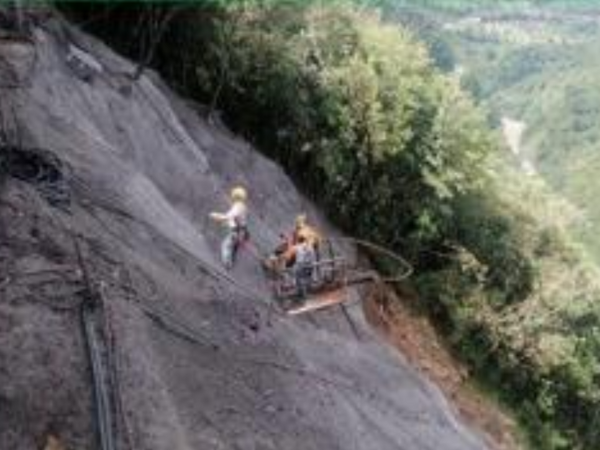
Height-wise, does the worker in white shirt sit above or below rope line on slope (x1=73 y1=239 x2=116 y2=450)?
below

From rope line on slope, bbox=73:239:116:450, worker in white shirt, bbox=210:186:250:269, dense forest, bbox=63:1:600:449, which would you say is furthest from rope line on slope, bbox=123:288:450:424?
dense forest, bbox=63:1:600:449

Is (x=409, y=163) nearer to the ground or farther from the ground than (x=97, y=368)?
nearer to the ground

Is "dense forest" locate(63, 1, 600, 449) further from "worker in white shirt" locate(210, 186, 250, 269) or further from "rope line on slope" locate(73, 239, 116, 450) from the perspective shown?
"rope line on slope" locate(73, 239, 116, 450)

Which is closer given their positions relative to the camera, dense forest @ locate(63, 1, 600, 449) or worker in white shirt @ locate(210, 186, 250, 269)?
worker in white shirt @ locate(210, 186, 250, 269)

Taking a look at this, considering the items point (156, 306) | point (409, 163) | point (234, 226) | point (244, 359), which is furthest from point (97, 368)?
point (409, 163)

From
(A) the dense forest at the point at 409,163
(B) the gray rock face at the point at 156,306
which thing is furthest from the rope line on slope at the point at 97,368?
(A) the dense forest at the point at 409,163

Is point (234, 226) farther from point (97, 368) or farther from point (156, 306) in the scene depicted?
point (97, 368)
